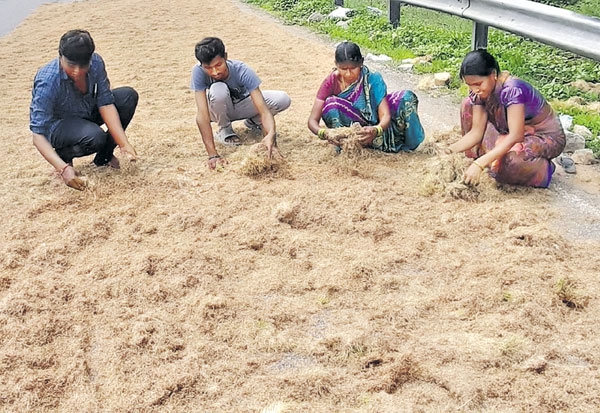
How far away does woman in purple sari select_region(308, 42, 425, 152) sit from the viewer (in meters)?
4.37

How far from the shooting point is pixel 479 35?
21.1ft

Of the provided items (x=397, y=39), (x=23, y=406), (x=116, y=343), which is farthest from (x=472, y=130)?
(x=397, y=39)

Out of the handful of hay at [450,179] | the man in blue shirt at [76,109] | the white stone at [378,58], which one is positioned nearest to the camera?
the handful of hay at [450,179]

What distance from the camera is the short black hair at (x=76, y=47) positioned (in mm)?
3844

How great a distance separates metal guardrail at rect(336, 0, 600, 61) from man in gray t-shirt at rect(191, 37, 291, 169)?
7.36 ft

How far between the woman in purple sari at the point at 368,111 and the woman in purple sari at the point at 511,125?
1.96ft

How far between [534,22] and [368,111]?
6.85ft

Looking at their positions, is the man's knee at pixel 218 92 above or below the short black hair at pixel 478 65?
below

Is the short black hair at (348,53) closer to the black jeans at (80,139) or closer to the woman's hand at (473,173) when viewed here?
the woman's hand at (473,173)

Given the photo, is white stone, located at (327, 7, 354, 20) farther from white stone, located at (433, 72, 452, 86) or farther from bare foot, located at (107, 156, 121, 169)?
bare foot, located at (107, 156, 121, 169)

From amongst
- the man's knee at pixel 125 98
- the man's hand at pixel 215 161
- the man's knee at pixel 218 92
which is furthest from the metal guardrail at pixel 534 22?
the man's knee at pixel 125 98

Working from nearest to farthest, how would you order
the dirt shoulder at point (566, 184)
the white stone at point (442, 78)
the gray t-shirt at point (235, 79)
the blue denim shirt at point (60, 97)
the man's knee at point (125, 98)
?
the dirt shoulder at point (566, 184)
the blue denim shirt at point (60, 97)
the gray t-shirt at point (235, 79)
the man's knee at point (125, 98)
the white stone at point (442, 78)

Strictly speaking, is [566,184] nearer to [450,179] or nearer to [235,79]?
[450,179]

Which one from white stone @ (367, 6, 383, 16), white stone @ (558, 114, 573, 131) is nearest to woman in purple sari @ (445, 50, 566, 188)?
white stone @ (558, 114, 573, 131)
